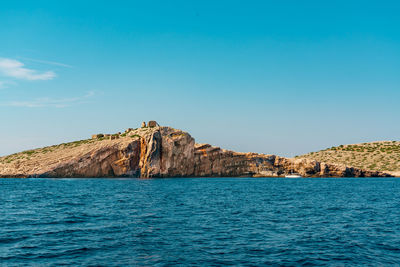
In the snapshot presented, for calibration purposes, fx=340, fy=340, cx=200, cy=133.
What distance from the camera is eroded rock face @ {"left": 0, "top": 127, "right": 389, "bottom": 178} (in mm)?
115312

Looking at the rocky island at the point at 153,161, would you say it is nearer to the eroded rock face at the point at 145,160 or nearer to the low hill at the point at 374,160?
the eroded rock face at the point at 145,160

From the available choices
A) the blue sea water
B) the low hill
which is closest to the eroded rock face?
the low hill

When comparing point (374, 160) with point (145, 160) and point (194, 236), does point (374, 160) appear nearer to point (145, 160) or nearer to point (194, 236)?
point (145, 160)

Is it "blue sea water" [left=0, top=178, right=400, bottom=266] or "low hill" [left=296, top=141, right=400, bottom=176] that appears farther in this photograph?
"low hill" [left=296, top=141, right=400, bottom=176]

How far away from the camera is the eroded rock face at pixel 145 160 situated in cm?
11531

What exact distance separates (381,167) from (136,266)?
17364 cm

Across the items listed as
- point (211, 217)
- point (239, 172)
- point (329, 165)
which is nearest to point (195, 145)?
point (239, 172)

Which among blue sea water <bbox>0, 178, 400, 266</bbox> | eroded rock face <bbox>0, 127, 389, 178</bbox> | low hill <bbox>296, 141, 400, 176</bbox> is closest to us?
blue sea water <bbox>0, 178, 400, 266</bbox>

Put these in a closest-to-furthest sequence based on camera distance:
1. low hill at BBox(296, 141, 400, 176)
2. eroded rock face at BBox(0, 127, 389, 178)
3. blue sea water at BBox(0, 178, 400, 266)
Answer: blue sea water at BBox(0, 178, 400, 266), eroded rock face at BBox(0, 127, 389, 178), low hill at BBox(296, 141, 400, 176)

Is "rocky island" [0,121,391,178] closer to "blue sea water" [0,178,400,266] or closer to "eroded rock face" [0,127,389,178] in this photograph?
"eroded rock face" [0,127,389,178]

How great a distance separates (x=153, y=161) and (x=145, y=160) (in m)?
2.78

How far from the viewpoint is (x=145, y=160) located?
11619 cm

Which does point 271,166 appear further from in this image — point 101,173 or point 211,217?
point 211,217

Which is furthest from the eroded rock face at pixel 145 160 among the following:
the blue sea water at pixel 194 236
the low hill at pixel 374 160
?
the blue sea water at pixel 194 236
